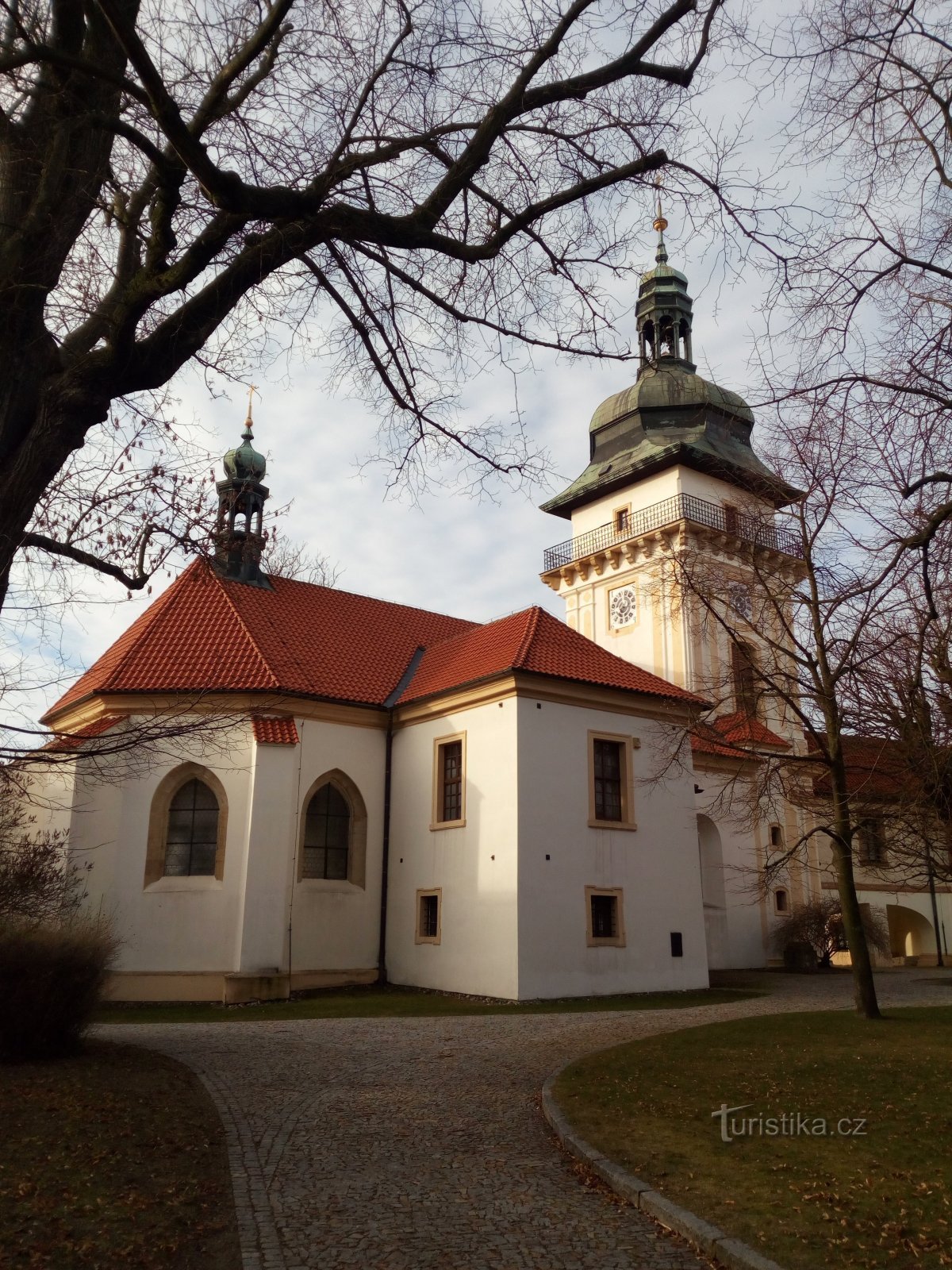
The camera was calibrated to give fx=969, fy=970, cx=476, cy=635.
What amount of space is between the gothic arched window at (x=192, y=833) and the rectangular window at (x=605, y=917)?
7431 mm

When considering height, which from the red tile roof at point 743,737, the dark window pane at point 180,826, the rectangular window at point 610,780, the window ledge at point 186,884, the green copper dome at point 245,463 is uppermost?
the green copper dome at point 245,463

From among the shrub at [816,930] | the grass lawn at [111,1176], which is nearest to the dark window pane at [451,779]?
the grass lawn at [111,1176]

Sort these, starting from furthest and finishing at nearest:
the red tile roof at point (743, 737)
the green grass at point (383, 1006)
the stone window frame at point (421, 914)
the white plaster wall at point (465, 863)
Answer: the red tile roof at point (743, 737) → the stone window frame at point (421, 914) → the white plaster wall at point (465, 863) → the green grass at point (383, 1006)

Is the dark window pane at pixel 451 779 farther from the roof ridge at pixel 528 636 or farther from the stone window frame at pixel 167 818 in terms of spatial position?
the stone window frame at pixel 167 818

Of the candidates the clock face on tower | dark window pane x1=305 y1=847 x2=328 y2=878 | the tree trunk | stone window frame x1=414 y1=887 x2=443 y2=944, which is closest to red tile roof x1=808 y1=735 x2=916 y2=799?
the tree trunk

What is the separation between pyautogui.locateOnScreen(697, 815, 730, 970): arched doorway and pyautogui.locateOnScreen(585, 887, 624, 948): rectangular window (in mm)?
7497

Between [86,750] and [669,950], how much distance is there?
1580 centimetres

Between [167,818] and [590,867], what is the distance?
8.49 meters

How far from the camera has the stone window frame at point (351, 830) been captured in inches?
785

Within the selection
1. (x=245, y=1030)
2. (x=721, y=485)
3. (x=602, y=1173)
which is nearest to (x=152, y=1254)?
(x=602, y=1173)

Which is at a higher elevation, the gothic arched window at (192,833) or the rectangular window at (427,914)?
the gothic arched window at (192,833)

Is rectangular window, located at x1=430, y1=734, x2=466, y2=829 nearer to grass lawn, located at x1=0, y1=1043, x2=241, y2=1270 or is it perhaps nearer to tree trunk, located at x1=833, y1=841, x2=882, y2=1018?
tree trunk, located at x1=833, y1=841, x2=882, y2=1018

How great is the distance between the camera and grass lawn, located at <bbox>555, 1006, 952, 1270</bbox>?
4969mm

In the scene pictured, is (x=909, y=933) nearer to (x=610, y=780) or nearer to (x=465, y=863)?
(x=610, y=780)
